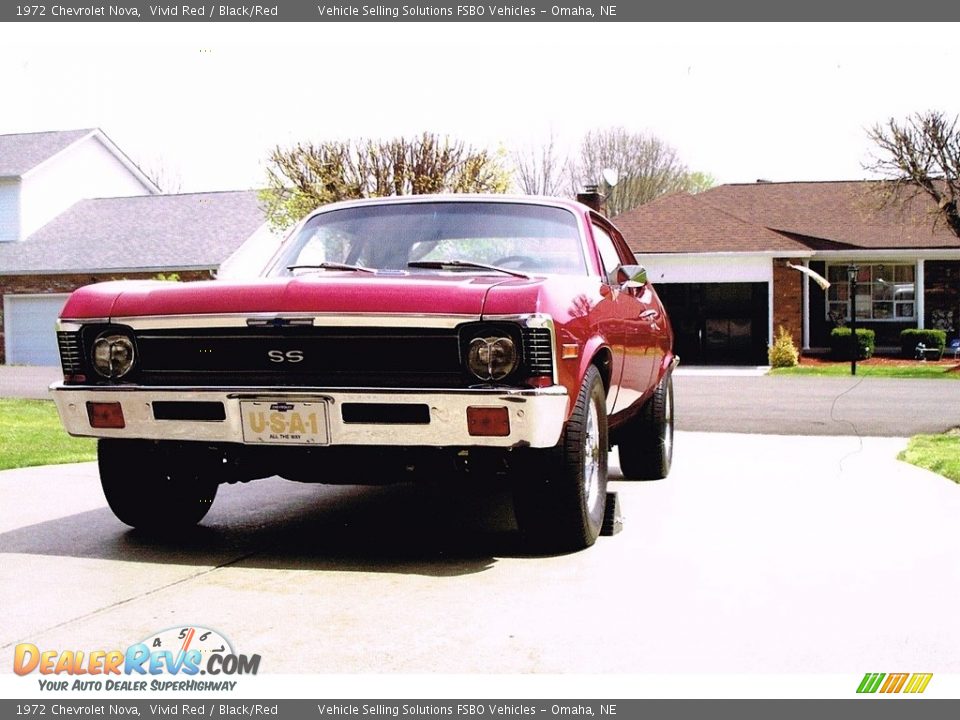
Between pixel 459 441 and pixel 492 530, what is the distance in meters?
1.36

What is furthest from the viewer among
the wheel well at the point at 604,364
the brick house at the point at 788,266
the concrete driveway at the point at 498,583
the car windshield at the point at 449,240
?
the brick house at the point at 788,266

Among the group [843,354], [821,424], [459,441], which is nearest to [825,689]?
[459,441]

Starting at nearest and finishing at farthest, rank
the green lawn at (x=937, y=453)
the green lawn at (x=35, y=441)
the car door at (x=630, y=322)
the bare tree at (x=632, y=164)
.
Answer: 1. the car door at (x=630, y=322)
2. the green lawn at (x=937, y=453)
3. the green lawn at (x=35, y=441)
4. the bare tree at (x=632, y=164)

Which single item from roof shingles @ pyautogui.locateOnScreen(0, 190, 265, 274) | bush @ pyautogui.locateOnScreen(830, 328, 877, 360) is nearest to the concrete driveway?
bush @ pyautogui.locateOnScreen(830, 328, 877, 360)

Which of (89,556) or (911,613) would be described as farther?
(89,556)

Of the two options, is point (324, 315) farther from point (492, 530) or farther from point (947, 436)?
point (947, 436)

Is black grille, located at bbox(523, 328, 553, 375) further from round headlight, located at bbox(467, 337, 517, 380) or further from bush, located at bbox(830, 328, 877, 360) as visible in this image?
bush, located at bbox(830, 328, 877, 360)

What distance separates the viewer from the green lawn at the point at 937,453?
7.52 metres

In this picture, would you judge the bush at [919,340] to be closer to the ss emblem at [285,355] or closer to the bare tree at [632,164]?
the bare tree at [632,164]

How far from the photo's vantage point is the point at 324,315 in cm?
437

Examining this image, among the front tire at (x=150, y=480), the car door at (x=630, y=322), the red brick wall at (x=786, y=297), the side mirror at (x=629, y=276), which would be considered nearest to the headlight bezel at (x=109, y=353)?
the front tire at (x=150, y=480)

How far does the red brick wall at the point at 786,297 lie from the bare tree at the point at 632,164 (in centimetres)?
1954

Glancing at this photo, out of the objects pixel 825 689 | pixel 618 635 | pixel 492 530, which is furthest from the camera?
pixel 492 530

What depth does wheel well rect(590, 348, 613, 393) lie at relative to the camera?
16.8 ft
